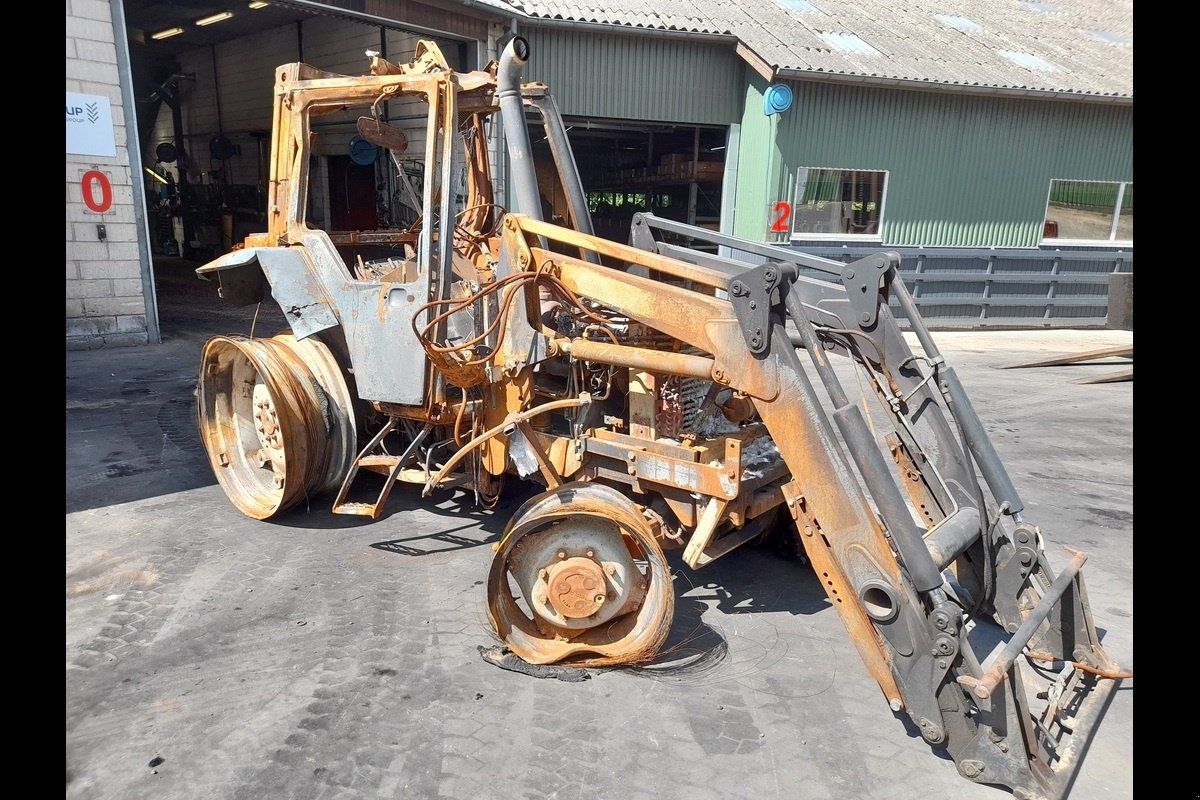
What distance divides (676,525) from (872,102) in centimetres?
1122

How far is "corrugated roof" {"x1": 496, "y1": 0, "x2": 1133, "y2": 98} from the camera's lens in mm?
12102

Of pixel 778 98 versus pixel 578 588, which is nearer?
pixel 578 588

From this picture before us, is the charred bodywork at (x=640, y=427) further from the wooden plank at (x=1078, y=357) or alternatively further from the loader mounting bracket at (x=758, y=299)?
the wooden plank at (x=1078, y=357)

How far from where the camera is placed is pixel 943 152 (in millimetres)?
13422

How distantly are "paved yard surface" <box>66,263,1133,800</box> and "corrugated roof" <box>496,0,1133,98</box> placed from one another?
28.0ft

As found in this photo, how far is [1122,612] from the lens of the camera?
4.26m

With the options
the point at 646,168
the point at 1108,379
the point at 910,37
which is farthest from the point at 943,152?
the point at 646,168

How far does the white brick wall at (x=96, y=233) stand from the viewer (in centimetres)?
926

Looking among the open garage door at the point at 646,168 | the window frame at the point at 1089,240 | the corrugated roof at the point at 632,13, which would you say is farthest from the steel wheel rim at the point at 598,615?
the window frame at the point at 1089,240

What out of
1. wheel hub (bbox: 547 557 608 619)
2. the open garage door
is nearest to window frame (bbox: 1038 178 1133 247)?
the open garage door

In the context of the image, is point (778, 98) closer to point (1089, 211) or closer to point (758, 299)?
point (1089, 211)

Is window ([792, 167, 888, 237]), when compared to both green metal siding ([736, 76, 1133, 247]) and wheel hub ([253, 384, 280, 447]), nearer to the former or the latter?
green metal siding ([736, 76, 1133, 247])

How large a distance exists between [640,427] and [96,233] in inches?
Result: 344

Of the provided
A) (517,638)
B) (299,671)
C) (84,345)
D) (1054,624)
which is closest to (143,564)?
(299,671)
